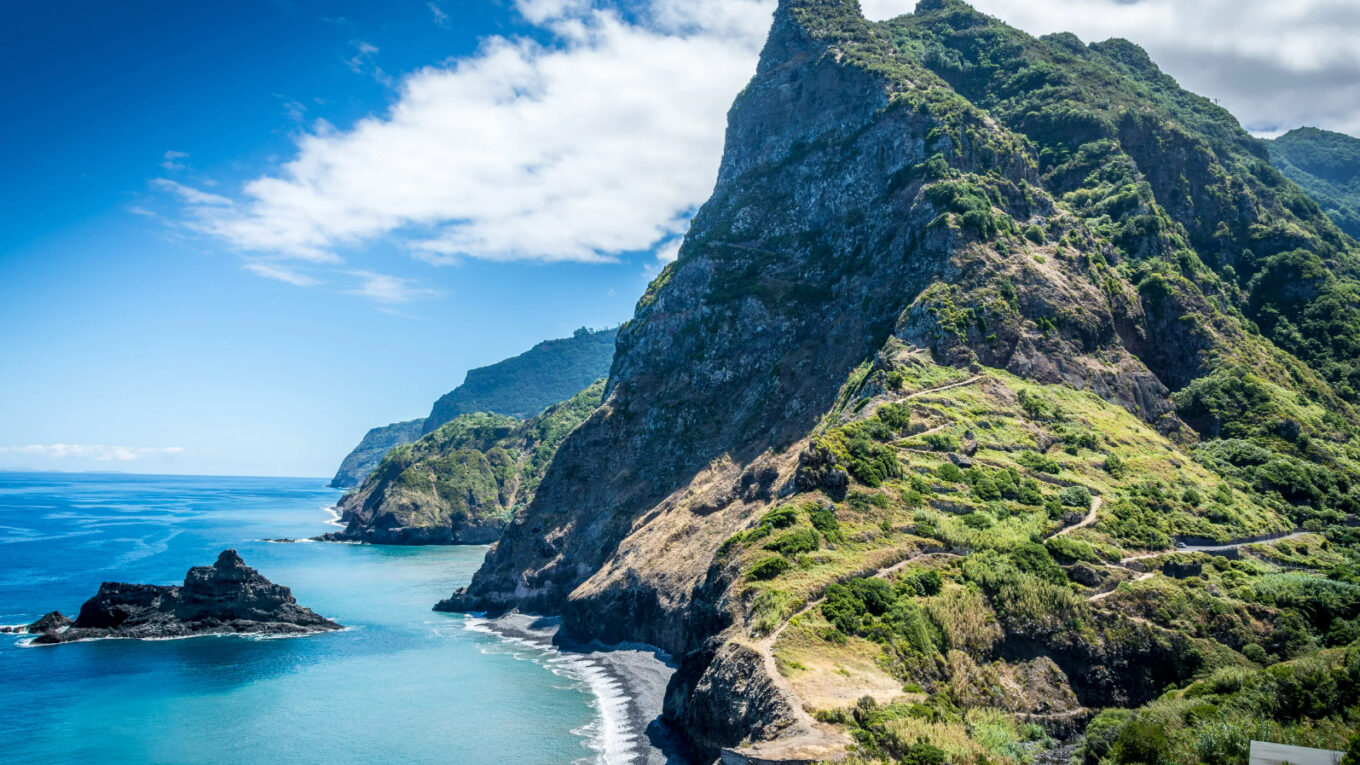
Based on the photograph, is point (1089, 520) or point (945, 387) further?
point (945, 387)

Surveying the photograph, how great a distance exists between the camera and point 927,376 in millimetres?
86000

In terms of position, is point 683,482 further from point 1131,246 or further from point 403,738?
point 1131,246

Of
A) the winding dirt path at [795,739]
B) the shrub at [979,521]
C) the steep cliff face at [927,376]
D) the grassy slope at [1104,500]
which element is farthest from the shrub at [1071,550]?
the winding dirt path at [795,739]

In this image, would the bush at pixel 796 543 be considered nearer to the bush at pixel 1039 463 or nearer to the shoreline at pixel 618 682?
the shoreline at pixel 618 682

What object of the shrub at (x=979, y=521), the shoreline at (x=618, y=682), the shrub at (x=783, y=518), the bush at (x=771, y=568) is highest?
the shrub at (x=783, y=518)

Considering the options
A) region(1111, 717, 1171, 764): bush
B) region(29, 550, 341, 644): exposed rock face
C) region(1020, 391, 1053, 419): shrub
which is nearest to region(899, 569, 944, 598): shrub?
region(1111, 717, 1171, 764): bush

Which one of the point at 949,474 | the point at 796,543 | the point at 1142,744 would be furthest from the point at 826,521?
the point at 1142,744

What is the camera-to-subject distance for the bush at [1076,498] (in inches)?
2705

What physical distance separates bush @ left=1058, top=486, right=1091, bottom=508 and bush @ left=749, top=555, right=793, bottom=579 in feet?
94.2

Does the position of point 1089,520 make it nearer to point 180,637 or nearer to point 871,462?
point 871,462

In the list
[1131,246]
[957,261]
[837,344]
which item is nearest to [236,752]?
[837,344]

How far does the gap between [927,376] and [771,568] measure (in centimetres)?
3795

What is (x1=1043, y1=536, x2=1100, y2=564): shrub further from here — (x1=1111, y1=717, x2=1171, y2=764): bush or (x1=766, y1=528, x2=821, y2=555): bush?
(x1=1111, y1=717, x2=1171, y2=764): bush

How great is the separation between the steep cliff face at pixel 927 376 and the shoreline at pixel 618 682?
9.66 feet
